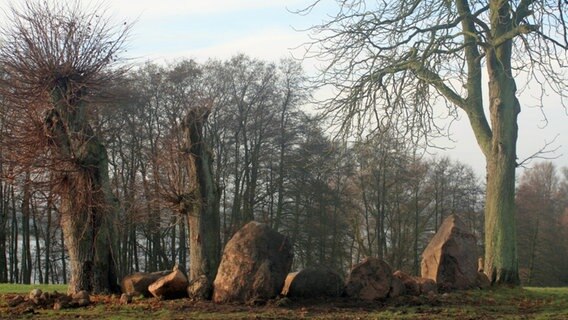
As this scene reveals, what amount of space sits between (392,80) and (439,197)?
26895 mm

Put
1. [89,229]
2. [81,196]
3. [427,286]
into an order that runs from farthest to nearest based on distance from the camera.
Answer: [89,229], [81,196], [427,286]

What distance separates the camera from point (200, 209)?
13.7m

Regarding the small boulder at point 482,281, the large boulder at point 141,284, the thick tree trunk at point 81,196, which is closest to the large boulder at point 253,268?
the large boulder at point 141,284

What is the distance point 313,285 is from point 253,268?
4.26ft

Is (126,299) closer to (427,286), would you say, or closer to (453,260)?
(427,286)

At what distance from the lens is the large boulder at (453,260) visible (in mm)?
14258

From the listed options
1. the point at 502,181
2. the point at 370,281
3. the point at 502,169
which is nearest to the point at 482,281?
the point at 502,181

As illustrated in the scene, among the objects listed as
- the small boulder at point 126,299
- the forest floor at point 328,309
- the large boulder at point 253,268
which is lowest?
the forest floor at point 328,309

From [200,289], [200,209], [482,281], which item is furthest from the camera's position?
[482,281]

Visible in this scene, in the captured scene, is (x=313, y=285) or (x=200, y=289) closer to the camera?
(x=200, y=289)

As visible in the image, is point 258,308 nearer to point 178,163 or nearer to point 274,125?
point 178,163

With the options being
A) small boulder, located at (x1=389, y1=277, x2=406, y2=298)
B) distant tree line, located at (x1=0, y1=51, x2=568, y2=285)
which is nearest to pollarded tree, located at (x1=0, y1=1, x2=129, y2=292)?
small boulder, located at (x1=389, y1=277, x2=406, y2=298)

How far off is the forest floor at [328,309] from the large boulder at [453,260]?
0.98 meters

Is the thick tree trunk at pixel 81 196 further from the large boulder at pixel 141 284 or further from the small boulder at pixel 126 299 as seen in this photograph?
the small boulder at pixel 126 299
